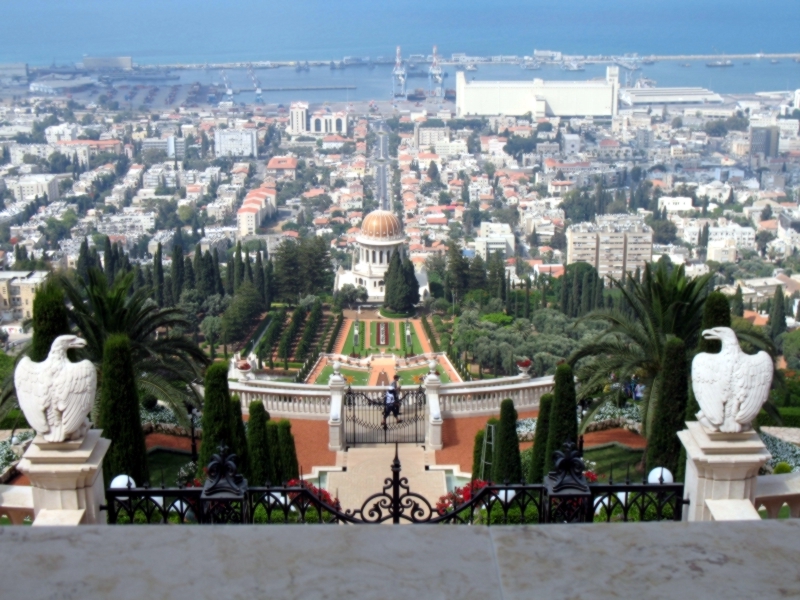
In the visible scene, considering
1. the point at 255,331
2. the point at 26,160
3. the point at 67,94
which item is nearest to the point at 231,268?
the point at 255,331


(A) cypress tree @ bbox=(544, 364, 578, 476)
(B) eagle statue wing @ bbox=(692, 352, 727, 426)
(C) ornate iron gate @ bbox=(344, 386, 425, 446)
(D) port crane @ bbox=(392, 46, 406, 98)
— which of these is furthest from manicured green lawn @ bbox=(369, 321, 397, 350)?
(D) port crane @ bbox=(392, 46, 406, 98)

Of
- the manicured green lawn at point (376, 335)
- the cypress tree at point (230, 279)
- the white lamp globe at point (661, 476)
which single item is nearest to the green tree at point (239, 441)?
the white lamp globe at point (661, 476)

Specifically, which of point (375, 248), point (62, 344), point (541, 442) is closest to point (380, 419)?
point (541, 442)

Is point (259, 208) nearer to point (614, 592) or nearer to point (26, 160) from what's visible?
point (26, 160)

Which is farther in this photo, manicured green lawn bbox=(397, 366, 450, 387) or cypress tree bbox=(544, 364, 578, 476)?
manicured green lawn bbox=(397, 366, 450, 387)

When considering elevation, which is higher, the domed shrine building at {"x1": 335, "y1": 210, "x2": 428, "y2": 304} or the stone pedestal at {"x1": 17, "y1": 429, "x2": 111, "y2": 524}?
the stone pedestal at {"x1": 17, "y1": 429, "x2": 111, "y2": 524}

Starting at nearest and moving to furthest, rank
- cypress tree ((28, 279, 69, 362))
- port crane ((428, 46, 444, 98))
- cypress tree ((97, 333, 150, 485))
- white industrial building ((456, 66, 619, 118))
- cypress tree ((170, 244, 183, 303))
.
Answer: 1. cypress tree ((28, 279, 69, 362))
2. cypress tree ((97, 333, 150, 485))
3. cypress tree ((170, 244, 183, 303))
4. white industrial building ((456, 66, 619, 118))
5. port crane ((428, 46, 444, 98))

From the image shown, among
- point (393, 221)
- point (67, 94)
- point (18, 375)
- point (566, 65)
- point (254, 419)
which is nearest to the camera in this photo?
point (18, 375)

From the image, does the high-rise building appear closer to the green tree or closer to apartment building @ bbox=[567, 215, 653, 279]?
apartment building @ bbox=[567, 215, 653, 279]

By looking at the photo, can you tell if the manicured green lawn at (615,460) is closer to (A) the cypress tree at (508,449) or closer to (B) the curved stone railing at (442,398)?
(A) the cypress tree at (508,449)
